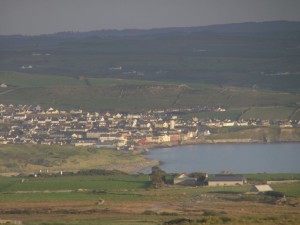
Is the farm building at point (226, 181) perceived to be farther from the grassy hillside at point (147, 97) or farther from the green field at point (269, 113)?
the grassy hillside at point (147, 97)

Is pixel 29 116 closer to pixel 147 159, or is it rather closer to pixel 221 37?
pixel 147 159

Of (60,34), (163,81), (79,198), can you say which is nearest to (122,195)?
(79,198)

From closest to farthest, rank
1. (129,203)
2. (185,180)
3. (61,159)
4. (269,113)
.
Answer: (129,203)
(185,180)
(61,159)
(269,113)

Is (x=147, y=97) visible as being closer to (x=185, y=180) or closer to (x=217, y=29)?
(x=185, y=180)

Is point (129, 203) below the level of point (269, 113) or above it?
below

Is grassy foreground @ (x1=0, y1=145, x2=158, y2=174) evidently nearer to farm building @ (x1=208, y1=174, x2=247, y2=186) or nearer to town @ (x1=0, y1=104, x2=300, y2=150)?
town @ (x1=0, y1=104, x2=300, y2=150)

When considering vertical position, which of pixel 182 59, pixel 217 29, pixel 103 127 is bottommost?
pixel 103 127

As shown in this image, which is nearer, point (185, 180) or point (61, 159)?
point (185, 180)

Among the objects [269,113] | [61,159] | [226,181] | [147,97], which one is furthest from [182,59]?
[226,181]
